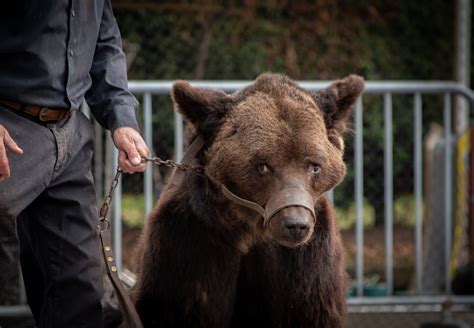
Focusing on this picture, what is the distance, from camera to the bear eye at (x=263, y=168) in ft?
11.9

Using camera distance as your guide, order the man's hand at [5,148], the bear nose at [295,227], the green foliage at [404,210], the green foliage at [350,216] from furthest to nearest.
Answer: the green foliage at [404,210] < the green foliage at [350,216] < the bear nose at [295,227] < the man's hand at [5,148]

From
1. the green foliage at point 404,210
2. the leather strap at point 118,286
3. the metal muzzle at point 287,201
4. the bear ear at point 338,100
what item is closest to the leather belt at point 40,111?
the leather strap at point 118,286

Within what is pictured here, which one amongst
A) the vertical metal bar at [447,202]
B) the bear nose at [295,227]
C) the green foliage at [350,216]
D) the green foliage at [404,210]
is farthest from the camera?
the green foliage at [404,210]

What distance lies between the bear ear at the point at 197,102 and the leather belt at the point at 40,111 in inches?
22.1

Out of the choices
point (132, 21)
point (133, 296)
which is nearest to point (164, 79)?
point (132, 21)

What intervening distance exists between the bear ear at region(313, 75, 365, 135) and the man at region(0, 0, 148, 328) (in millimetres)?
806

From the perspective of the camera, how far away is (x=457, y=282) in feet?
21.5

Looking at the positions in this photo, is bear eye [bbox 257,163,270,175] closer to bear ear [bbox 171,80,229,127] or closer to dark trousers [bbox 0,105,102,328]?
bear ear [bbox 171,80,229,127]

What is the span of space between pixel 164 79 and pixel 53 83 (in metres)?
4.90

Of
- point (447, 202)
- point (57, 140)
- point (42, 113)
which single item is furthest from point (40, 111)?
point (447, 202)

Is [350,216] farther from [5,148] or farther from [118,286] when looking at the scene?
[5,148]

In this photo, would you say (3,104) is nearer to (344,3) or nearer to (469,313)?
(469,313)

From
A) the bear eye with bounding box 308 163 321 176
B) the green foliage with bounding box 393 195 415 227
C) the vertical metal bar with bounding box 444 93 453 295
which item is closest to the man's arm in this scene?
the bear eye with bounding box 308 163 321 176

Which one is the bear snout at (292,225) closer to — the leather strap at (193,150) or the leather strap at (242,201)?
the leather strap at (242,201)
